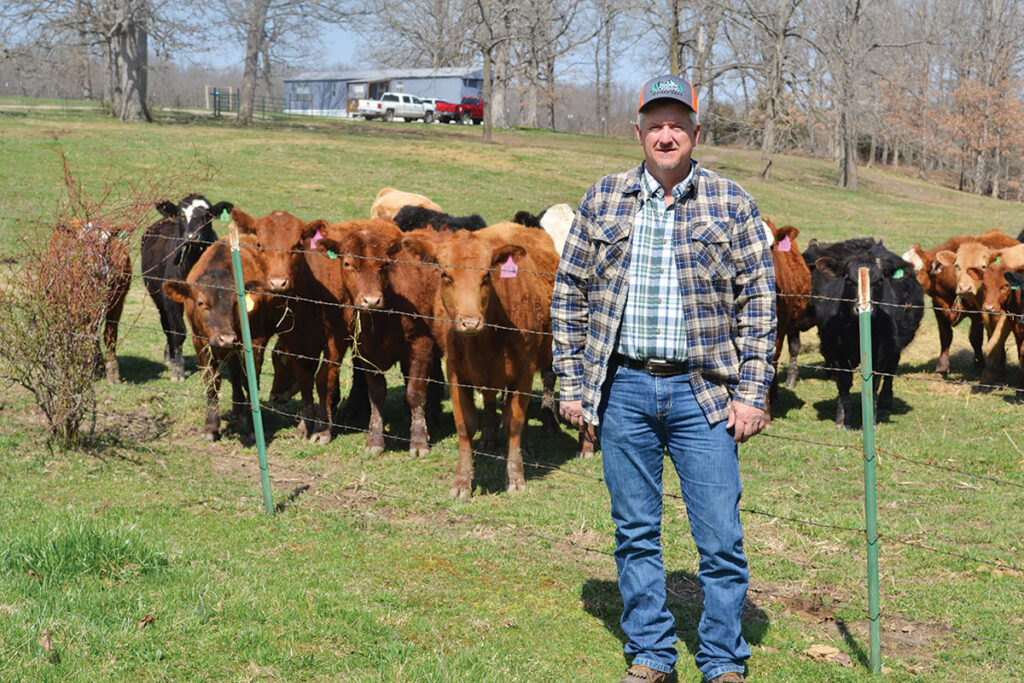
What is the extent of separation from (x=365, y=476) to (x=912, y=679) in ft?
14.9

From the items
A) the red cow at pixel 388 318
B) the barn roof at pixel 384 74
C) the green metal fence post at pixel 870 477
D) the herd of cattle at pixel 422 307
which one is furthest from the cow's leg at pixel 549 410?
the barn roof at pixel 384 74

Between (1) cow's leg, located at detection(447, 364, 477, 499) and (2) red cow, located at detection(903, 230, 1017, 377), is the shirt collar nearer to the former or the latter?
(1) cow's leg, located at detection(447, 364, 477, 499)

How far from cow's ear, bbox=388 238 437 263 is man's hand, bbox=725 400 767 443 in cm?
468

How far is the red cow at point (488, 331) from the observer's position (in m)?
7.20

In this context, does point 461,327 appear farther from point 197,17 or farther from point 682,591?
point 197,17

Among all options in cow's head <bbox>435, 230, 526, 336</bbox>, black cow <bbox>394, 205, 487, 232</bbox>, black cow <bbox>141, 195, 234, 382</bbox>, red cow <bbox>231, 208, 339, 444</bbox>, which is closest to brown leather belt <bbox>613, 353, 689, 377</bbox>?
cow's head <bbox>435, 230, 526, 336</bbox>

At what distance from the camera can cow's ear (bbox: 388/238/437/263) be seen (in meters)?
8.45

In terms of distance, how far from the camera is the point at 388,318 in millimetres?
8945

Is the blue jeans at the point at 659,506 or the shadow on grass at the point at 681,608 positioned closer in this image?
the blue jeans at the point at 659,506

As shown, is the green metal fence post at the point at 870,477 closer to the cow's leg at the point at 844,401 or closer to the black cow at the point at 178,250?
the cow's leg at the point at 844,401

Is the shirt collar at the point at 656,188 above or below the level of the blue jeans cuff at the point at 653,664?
above

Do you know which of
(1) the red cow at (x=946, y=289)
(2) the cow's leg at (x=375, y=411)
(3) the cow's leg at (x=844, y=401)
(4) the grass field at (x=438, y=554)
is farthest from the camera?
(1) the red cow at (x=946, y=289)

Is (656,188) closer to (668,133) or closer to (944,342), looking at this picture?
(668,133)

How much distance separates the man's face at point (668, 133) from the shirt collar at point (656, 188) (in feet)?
0.28
